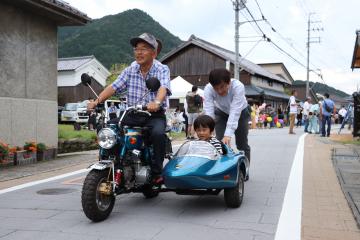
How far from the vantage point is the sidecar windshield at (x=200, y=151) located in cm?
506

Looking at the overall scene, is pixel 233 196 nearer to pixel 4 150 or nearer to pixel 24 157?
pixel 4 150

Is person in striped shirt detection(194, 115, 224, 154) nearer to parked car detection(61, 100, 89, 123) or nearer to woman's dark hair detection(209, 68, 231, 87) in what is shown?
woman's dark hair detection(209, 68, 231, 87)

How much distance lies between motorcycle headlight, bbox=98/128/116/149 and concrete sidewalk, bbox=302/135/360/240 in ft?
6.71

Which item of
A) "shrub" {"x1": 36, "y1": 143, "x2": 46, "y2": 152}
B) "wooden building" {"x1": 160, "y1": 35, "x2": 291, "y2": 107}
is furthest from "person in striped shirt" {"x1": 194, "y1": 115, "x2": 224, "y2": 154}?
"wooden building" {"x1": 160, "y1": 35, "x2": 291, "y2": 107}

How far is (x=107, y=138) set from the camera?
4.62m

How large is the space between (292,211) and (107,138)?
2235 millimetres

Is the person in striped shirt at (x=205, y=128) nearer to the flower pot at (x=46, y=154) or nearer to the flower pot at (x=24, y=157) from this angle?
the flower pot at (x=24, y=157)

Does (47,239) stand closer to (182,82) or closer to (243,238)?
(243,238)

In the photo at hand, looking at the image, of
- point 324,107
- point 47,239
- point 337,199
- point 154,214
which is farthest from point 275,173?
point 324,107

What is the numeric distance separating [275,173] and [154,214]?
11.9 ft

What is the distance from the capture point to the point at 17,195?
6.16 metres

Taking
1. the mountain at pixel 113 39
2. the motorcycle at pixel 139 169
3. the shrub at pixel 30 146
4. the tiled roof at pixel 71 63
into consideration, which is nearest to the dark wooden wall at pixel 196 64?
the tiled roof at pixel 71 63

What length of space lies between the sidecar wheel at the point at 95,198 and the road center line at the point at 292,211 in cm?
172

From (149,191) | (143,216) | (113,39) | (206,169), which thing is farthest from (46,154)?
(113,39)
